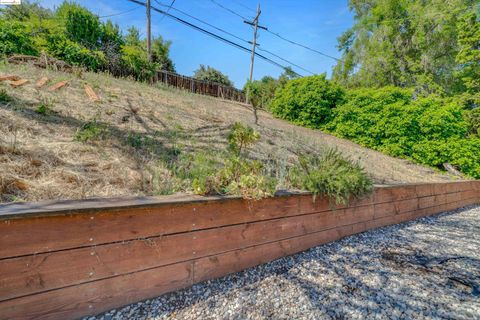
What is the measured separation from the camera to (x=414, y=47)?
47.4 ft

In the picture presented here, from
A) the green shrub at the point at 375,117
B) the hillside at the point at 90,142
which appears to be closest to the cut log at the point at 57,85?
the hillside at the point at 90,142

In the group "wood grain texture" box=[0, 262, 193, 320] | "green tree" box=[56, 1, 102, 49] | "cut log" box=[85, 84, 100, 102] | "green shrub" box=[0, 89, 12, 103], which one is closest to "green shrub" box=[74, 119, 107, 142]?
"green shrub" box=[0, 89, 12, 103]

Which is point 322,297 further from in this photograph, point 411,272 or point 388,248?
point 388,248

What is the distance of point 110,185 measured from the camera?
79.8 inches

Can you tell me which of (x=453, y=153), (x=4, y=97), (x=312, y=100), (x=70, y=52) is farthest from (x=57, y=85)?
(x=453, y=153)

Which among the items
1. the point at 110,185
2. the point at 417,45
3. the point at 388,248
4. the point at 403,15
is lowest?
the point at 388,248

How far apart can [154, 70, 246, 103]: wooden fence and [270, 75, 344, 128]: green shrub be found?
18.1ft

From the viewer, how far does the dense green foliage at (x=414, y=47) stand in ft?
42.2

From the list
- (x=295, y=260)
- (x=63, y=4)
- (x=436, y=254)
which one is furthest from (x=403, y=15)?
(x=63, y=4)

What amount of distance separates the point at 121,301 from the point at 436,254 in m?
2.91

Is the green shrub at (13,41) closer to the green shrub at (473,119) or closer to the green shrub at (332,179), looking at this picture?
the green shrub at (332,179)

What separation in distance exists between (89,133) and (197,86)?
42.6 feet

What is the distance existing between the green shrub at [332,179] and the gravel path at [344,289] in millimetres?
549

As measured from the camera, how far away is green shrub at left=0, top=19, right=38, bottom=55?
6114 mm
